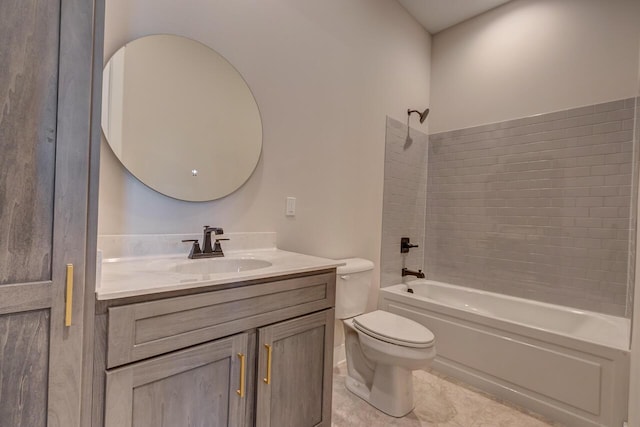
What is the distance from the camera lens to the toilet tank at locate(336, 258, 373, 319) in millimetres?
1941

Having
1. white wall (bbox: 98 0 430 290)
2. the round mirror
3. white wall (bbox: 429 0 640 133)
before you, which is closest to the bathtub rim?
white wall (bbox: 98 0 430 290)

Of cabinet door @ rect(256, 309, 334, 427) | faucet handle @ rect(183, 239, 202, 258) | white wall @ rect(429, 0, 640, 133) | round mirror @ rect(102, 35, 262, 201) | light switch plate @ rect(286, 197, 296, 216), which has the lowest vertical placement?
cabinet door @ rect(256, 309, 334, 427)

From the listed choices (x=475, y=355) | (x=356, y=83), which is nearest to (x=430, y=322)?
(x=475, y=355)

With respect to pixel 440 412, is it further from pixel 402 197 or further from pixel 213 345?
pixel 402 197

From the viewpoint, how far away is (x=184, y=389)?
939 millimetres

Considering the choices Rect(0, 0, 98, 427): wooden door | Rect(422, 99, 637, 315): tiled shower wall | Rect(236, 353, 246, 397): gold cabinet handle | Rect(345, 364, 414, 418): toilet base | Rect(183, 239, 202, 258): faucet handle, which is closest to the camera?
Rect(0, 0, 98, 427): wooden door

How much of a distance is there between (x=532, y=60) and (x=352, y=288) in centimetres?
229

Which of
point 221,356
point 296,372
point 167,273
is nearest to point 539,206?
point 296,372

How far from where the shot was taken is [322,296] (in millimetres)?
1358

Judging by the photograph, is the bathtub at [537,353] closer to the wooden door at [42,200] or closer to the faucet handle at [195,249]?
the faucet handle at [195,249]

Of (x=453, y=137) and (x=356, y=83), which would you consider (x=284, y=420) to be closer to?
(x=356, y=83)

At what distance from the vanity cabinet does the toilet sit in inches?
16.5

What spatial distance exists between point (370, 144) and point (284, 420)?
1.91 metres

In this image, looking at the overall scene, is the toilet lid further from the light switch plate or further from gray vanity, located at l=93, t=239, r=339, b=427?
the light switch plate
